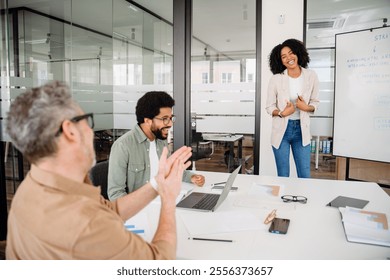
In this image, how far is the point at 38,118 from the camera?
82cm

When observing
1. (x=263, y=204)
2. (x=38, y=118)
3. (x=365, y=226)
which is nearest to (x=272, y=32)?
(x=263, y=204)

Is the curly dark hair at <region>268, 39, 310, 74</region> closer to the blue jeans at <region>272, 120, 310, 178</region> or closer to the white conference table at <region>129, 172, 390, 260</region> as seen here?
the blue jeans at <region>272, 120, 310, 178</region>

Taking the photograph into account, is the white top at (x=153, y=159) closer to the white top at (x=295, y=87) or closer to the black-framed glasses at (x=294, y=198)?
the black-framed glasses at (x=294, y=198)

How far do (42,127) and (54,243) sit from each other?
0.90 feet

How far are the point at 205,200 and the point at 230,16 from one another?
3.36 m

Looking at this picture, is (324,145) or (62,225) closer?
(62,225)

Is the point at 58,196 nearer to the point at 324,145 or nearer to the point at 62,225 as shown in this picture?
the point at 62,225

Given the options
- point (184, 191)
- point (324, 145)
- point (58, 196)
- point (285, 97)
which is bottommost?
point (324, 145)

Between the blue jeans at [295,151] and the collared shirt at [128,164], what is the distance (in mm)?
1186

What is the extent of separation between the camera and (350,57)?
139 inches

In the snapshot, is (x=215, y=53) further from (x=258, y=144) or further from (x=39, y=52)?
(x=39, y=52)

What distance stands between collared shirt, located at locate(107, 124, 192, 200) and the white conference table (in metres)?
0.30

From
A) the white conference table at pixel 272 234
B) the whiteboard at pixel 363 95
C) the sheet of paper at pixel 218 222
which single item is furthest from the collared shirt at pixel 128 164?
the whiteboard at pixel 363 95

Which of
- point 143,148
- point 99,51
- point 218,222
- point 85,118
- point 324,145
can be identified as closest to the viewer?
point 85,118
